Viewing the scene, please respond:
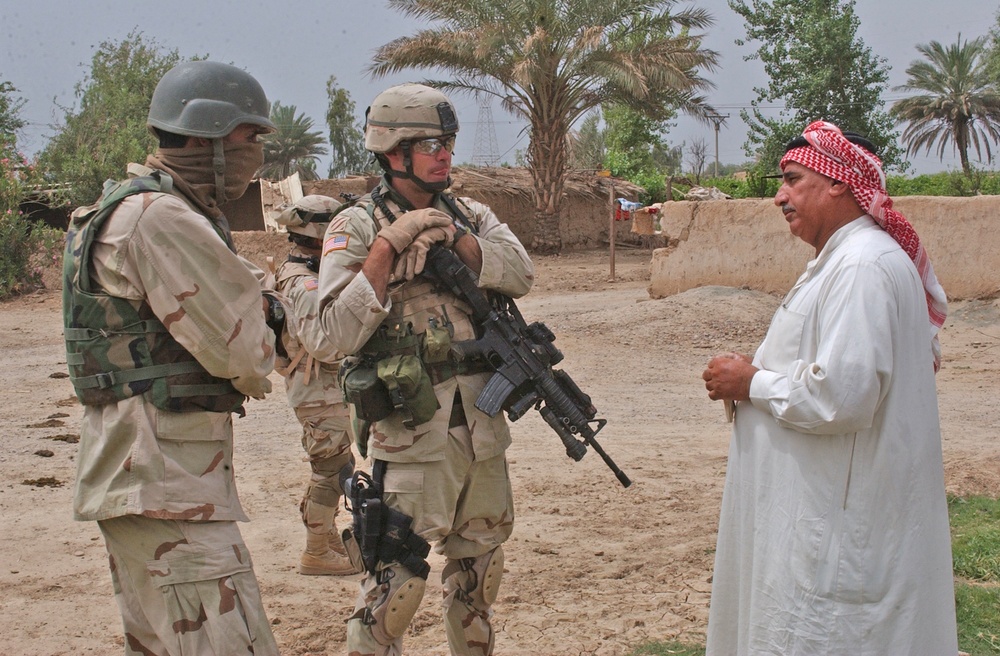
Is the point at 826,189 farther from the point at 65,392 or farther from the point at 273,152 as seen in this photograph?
the point at 273,152

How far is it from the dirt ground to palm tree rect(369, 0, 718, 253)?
10.3 meters

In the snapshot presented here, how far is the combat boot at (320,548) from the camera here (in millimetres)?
5116

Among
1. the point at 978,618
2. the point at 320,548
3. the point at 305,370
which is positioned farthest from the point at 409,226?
the point at 978,618

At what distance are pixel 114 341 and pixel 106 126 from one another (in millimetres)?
20393

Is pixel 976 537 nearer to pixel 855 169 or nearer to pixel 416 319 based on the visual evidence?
pixel 855 169

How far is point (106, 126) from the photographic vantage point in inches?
839

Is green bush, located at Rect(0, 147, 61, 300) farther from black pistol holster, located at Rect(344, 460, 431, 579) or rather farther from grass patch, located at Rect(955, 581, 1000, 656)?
grass patch, located at Rect(955, 581, 1000, 656)

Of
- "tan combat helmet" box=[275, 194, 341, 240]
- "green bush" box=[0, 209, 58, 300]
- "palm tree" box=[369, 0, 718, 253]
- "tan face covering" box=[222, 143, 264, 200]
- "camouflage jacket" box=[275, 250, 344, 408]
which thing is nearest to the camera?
"tan face covering" box=[222, 143, 264, 200]

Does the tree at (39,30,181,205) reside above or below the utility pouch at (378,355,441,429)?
above

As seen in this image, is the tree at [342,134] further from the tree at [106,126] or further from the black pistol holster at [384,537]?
the black pistol holster at [384,537]

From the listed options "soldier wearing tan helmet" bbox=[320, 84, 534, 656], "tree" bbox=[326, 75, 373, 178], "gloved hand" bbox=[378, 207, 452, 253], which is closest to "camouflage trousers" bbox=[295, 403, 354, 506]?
"soldier wearing tan helmet" bbox=[320, 84, 534, 656]

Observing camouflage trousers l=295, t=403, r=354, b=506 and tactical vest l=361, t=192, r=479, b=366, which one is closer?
tactical vest l=361, t=192, r=479, b=366

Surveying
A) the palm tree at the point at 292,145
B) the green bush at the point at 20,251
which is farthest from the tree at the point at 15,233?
the palm tree at the point at 292,145

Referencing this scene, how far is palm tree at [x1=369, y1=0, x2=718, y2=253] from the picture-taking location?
65.5ft
